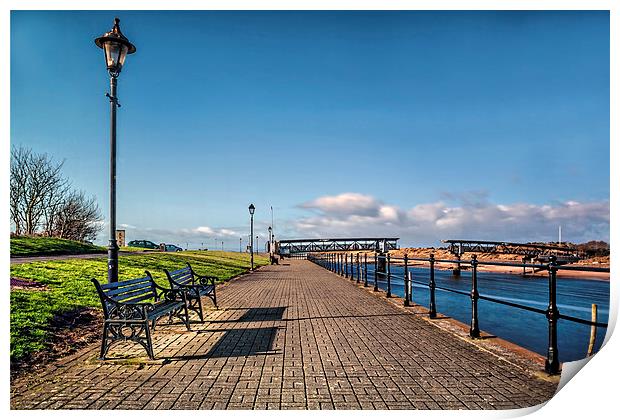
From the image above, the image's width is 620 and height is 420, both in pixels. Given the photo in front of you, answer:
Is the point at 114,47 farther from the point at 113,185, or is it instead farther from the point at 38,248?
the point at 38,248

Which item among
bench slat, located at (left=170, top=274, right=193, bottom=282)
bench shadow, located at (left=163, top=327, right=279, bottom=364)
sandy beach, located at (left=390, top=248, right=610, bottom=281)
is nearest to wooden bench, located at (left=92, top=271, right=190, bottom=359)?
bench shadow, located at (left=163, top=327, right=279, bottom=364)

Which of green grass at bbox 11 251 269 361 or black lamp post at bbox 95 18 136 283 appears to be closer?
green grass at bbox 11 251 269 361

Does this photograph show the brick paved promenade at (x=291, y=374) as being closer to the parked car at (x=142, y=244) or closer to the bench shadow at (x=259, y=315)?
the bench shadow at (x=259, y=315)

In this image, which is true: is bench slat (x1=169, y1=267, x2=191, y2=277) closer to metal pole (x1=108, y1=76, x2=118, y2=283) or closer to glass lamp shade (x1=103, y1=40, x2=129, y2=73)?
metal pole (x1=108, y1=76, x2=118, y2=283)

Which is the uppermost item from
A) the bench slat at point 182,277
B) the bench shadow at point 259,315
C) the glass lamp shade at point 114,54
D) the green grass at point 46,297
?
the glass lamp shade at point 114,54

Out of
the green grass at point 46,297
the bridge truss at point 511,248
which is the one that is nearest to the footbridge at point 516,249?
the bridge truss at point 511,248

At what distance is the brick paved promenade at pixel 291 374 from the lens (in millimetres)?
4020

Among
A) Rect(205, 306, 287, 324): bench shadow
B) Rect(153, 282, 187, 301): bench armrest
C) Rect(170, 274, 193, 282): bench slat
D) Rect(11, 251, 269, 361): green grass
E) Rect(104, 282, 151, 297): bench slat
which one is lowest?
Rect(205, 306, 287, 324): bench shadow

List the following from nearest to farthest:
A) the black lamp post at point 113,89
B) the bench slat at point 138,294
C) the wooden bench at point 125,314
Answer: the wooden bench at point 125,314, the bench slat at point 138,294, the black lamp post at point 113,89

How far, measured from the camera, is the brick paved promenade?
4.02m

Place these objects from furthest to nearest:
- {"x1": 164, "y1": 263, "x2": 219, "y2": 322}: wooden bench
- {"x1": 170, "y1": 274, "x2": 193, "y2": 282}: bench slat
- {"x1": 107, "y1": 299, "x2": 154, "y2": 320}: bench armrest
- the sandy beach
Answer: the sandy beach < {"x1": 170, "y1": 274, "x2": 193, "y2": 282}: bench slat < {"x1": 164, "y1": 263, "x2": 219, "y2": 322}: wooden bench < {"x1": 107, "y1": 299, "x2": 154, "y2": 320}: bench armrest

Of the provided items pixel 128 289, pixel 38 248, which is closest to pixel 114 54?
pixel 128 289

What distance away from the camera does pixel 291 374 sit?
4754mm

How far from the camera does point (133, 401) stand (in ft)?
13.1
